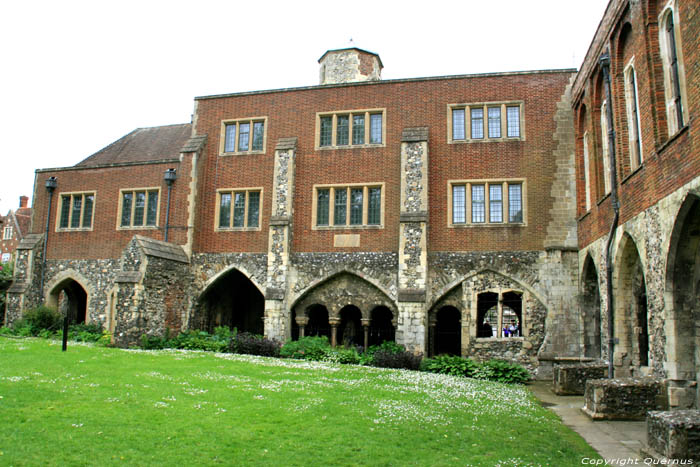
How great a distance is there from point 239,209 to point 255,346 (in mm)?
6294

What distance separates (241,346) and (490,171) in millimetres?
10994

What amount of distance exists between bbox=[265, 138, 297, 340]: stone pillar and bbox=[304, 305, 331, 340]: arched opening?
190cm

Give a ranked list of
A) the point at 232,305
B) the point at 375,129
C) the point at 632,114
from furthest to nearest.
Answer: the point at 232,305 < the point at 375,129 < the point at 632,114

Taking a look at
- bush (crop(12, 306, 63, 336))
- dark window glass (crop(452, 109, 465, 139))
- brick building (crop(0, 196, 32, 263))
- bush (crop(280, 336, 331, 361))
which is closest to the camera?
bush (crop(280, 336, 331, 361))

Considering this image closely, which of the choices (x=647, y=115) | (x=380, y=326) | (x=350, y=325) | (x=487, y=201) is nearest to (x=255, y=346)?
(x=350, y=325)

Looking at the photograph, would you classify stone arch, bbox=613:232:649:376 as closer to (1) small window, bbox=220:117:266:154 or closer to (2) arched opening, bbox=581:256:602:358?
(2) arched opening, bbox=581:256:602:358

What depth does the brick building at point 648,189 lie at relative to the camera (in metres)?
10.6

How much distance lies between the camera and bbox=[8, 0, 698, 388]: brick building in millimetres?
19406

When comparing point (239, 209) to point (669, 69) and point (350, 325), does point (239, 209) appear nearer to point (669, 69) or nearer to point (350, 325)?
point (350, 325)

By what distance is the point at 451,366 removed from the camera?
1775 cm

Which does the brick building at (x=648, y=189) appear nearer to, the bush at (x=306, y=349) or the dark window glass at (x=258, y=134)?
the bush at (x=306, y=349)

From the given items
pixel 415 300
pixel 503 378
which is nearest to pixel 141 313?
pixel 415 300

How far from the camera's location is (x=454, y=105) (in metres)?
21.5

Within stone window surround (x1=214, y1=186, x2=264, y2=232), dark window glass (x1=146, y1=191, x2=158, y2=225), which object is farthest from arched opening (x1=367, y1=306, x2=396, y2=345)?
dark window glass (x1=146, y1=191, x2=158, y2=225)
